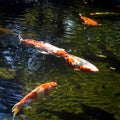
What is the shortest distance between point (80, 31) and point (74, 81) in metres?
4.64

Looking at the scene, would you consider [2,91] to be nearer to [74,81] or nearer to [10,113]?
[10,113]

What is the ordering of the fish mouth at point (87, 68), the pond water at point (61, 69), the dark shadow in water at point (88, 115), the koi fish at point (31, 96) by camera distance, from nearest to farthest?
the koi fish at point (31, 96), the dark shadow in water at point (88, 115), the pond water at point (61, 69), the fish mouth at point (87, 68)

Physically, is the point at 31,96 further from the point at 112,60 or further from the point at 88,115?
the point at 112,60

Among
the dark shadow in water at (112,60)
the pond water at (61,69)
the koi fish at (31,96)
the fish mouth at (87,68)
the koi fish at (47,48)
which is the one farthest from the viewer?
the koi fish at (47,48)

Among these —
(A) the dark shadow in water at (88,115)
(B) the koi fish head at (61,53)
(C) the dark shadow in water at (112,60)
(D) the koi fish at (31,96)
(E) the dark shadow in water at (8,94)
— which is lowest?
(C) the dark shadow in water at (112,60)

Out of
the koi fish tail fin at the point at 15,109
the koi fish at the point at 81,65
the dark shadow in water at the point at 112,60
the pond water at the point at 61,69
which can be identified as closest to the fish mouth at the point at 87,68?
the koi fish at the point at 81,65

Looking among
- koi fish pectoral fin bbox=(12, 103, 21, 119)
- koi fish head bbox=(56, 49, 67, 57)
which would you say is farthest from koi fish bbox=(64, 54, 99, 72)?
koi fish pectoral fin bbox=(12, 103, 21, 119)

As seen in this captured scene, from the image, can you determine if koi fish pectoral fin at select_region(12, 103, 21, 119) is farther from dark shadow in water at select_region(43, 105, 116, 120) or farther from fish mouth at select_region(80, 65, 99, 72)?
fish mouth at select_region(80, 65, 99, 72)

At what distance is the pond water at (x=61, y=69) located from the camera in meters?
7.06

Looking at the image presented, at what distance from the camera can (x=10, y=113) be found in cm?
663

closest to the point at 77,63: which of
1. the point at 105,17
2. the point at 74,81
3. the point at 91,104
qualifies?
the point at 74,81

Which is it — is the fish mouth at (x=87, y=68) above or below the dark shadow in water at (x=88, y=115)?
above

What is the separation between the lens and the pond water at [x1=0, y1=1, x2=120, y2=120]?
706cm

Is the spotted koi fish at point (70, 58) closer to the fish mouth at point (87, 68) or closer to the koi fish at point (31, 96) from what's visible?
the fish mouth at point (87, 68)
